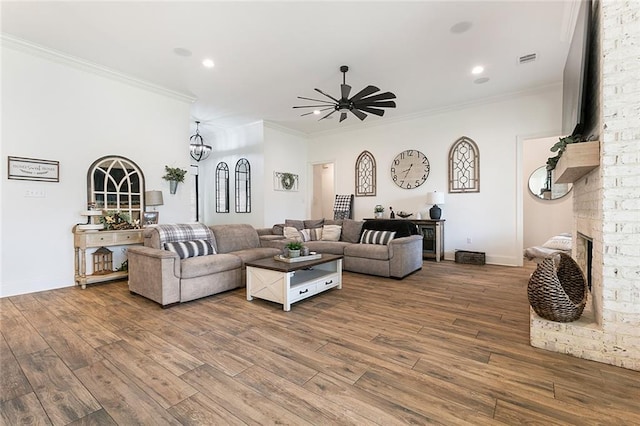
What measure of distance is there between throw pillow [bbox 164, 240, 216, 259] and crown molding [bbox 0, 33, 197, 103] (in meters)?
2.90

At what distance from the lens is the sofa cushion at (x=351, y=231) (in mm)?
5328

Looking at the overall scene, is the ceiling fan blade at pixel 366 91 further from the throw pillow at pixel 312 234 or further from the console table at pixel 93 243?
the console table at pixel 93 243

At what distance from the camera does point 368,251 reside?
4.50 metres

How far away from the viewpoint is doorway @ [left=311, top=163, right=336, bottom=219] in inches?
349

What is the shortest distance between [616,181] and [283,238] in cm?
410

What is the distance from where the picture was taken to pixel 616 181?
6.23ft

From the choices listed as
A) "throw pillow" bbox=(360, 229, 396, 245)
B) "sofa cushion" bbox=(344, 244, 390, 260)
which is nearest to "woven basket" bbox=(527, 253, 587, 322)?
"sofa cushion" bbox=(344, 244, 390, 260)

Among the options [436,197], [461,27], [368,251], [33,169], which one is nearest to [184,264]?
[33,169]

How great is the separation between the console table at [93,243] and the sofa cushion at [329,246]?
110 inches

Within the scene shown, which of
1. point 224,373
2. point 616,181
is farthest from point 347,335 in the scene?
point 616,181

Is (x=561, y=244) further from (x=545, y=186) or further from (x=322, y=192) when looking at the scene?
(x=322, y=192)

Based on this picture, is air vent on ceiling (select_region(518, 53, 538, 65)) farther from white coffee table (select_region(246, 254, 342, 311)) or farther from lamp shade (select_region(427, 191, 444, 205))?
white coffee table (select_region(246, 254, 342, 311))

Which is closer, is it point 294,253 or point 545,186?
point 294,253

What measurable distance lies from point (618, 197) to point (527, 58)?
300 cm
